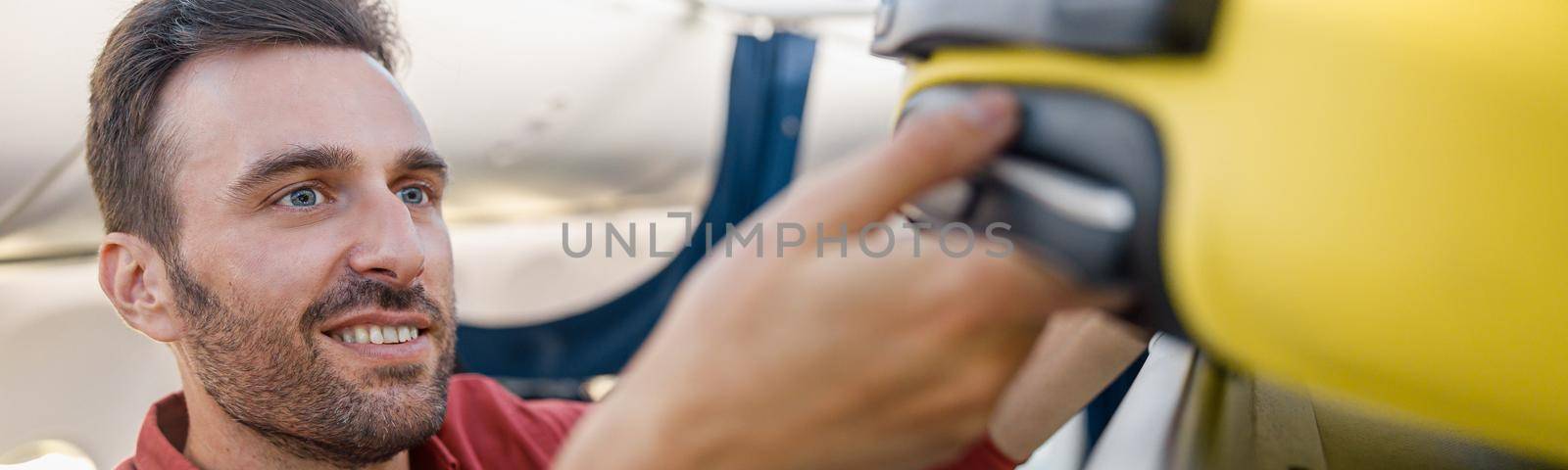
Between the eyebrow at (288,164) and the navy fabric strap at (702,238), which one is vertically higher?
the eyebrow at (288,164)

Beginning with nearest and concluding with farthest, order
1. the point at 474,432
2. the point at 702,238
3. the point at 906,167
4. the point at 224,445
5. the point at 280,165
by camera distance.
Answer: the point at 906,167, the point at 280,165, the point at 224,445, the point at 474,432, the point at 702,238

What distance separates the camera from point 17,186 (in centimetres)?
161

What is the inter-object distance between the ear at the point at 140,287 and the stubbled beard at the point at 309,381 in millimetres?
20

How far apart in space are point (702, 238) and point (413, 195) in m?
2.06

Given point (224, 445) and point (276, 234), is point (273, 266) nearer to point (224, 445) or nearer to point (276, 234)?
point (276, 234)

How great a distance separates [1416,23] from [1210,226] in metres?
0.07

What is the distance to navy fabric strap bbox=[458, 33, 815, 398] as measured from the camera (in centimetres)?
288

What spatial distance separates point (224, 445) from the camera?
1037 mm

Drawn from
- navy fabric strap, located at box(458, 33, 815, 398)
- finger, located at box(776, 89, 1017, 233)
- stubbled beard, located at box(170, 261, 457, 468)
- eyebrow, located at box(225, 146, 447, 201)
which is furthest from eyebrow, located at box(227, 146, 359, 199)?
navy fabric strap, located at box(458, 33, 815, 398)

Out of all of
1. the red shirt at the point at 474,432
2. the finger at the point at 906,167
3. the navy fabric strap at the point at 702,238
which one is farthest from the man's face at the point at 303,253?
the navy fabric strap at the point at 702,238

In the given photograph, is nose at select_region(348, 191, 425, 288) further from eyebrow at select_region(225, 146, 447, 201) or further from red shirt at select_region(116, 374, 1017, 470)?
red shirt at select_region(116, 374, 1017, 470)

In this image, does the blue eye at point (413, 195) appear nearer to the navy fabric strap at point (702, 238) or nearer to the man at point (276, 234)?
the man at point (276, 234)

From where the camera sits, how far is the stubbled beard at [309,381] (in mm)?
966

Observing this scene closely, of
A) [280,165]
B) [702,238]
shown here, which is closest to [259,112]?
[280,165]
